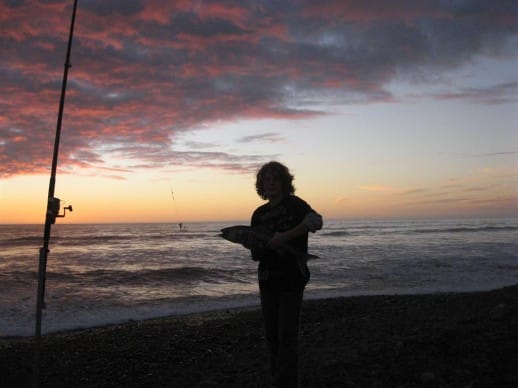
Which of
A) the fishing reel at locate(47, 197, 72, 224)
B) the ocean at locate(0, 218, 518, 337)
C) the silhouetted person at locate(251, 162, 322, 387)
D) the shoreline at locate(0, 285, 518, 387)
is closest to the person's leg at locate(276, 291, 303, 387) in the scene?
the silhouetted person at locate(251, 162, 322, 387)

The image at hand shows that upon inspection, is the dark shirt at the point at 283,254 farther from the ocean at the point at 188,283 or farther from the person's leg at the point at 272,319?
the ocean at the point at 188,283

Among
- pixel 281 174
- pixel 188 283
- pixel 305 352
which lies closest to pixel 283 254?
pixel 281 174

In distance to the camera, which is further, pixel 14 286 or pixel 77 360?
pixel 14 286

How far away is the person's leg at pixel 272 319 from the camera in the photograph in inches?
124

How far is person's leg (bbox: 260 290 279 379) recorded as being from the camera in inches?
124

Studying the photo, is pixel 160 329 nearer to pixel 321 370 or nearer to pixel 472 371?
pixel 321 370

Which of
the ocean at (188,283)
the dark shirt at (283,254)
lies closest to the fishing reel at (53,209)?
the dark shirt at (283,254)

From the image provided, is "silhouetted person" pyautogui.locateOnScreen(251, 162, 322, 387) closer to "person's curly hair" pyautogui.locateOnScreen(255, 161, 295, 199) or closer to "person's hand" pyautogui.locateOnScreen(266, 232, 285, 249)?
"person's hand" pyautogui.locateOnScreen(266, 232, 285, 249)

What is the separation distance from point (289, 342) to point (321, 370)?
117 centimetres

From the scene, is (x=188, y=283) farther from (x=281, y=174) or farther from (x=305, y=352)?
(x=281, y=174)

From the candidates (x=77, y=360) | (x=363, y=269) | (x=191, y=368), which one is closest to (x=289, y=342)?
(x=191, y=368)

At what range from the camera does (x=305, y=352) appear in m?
5.21

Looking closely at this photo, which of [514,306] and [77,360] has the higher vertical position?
[514,306]

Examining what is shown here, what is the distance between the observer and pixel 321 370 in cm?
402
